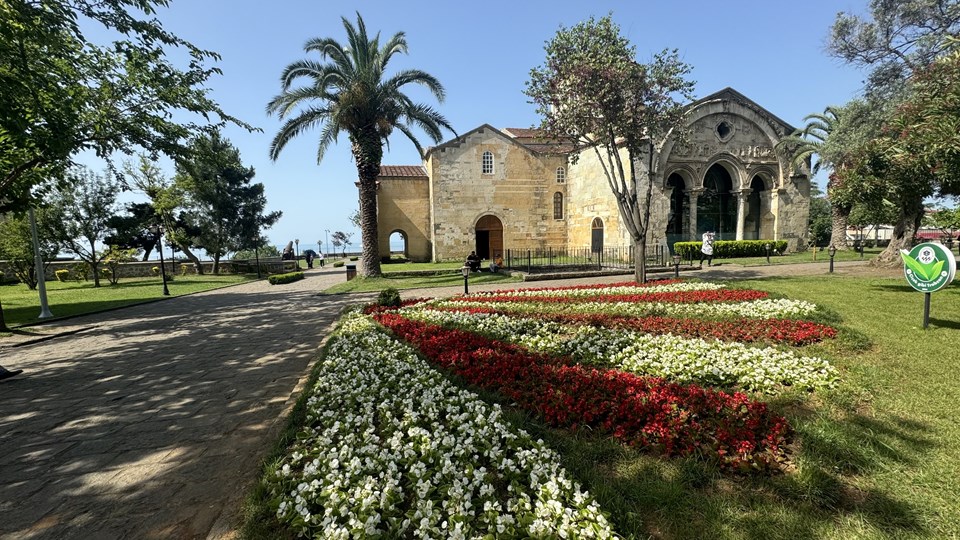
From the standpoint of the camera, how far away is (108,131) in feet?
34.0

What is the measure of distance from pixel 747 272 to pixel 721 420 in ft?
56.2

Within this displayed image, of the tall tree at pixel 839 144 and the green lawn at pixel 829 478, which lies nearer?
the green lawn at pixel 829 478

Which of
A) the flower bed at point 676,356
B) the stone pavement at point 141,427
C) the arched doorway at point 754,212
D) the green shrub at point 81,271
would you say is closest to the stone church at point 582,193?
the arched doorway at point 754,212

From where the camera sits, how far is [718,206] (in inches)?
1010

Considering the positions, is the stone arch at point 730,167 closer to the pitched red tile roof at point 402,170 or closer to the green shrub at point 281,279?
the pitched red tile roof at point 402,170

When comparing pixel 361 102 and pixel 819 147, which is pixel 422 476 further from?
pixel 819 147

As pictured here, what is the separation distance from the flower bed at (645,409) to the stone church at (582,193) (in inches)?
760

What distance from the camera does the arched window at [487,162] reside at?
27.6 m

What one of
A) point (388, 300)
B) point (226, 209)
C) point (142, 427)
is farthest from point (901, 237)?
point (226, 209)

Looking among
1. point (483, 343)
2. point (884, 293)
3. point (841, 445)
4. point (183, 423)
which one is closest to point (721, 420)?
point (841, 445)

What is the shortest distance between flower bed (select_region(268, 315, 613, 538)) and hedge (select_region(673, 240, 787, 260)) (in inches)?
924

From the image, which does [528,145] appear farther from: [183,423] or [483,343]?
[183,423]

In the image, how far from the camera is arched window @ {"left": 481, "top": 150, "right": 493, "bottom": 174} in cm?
2764

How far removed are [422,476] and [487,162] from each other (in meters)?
26.8
